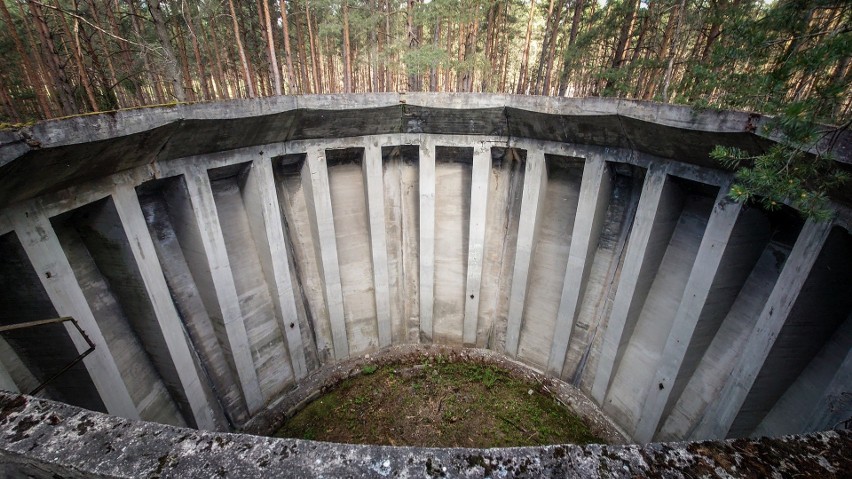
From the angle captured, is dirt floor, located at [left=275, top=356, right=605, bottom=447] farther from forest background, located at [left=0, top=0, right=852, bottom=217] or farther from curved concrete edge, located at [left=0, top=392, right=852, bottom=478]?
curved concrete edge, located at [left=0, top=392, right=852, bottom=478]

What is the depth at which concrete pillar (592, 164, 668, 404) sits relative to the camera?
7.96m

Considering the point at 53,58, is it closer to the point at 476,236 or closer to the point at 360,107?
the point at 360,107

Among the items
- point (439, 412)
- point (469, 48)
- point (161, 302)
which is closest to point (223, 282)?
point (161, 302)

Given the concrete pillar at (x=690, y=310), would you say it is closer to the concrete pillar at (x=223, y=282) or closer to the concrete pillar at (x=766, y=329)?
the concrete pillar at (x=766, y=329)

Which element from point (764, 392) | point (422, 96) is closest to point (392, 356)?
point (422, 96)

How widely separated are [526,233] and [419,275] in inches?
149

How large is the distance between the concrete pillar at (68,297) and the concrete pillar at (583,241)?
10039 mm

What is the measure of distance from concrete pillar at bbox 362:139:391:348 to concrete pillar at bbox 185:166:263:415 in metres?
3.92

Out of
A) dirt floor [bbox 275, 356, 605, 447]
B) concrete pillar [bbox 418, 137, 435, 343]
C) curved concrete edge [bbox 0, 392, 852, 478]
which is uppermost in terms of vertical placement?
curved concrete edge [bbox 0, 392, 852, 478]

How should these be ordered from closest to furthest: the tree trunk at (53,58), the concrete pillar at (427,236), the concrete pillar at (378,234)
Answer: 1. the tree trunk at (53,58)
2. the concrete pillar at (378,234)
3. the concrete pillar at (427,236)

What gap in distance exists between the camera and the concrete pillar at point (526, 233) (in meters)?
9.91

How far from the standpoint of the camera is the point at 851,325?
5.89 meters

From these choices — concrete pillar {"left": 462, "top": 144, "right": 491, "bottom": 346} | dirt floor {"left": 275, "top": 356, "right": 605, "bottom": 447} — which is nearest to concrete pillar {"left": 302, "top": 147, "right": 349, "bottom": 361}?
dirt floor {"left": 275, "top": 356, "right": 605, "bottom": 447}

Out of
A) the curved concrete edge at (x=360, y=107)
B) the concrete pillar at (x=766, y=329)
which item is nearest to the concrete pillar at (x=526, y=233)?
the curved concrete edge at (x=360, y=107)
